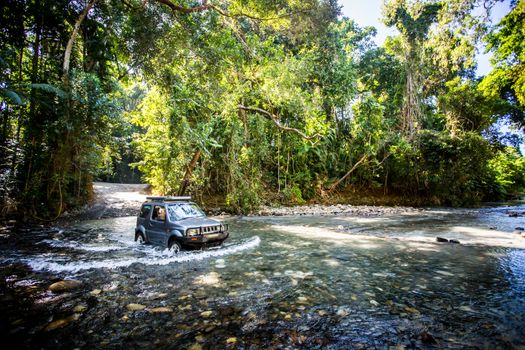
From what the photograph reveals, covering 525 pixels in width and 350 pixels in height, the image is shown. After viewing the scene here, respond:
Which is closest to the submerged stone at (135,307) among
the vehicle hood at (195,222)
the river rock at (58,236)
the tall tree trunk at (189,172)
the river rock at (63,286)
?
the river rock at (63,286)

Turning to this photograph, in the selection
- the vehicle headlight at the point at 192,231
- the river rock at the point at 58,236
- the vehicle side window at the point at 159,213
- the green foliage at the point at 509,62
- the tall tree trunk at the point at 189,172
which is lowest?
the river rock at the point at 58,236

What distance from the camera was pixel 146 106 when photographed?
54.3 feet

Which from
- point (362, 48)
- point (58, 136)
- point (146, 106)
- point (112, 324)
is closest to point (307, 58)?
point (362, 48)

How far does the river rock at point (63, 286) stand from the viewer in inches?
186

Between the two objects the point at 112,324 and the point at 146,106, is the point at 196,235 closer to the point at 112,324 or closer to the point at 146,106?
the point at 112,324

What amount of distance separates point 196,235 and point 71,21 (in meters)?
13.6

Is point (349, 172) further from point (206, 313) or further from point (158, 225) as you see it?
point (206, 313)

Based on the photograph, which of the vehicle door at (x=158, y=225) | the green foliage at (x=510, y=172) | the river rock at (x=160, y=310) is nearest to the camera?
the river rock at (x=160, y=310)

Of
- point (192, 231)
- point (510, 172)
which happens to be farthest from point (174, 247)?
point (510, 172)

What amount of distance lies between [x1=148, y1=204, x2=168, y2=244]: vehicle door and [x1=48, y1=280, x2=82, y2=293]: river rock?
2867mm

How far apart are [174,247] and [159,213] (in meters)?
1.32

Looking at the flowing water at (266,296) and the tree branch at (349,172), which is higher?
the tree branch at (349,172)

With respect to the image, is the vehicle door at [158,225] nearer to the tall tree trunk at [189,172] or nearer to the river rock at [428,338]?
the river rock at [428,338]

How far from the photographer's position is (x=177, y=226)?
750cm
